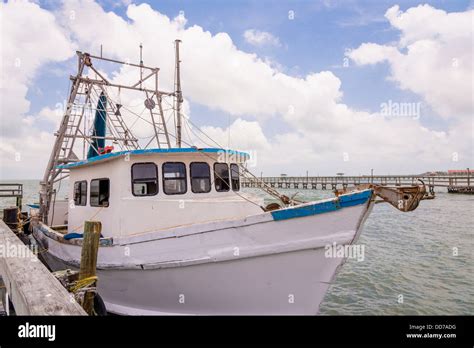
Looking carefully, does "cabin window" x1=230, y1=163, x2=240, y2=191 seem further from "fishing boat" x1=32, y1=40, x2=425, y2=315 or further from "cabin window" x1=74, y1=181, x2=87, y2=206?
"cabin window" x1=74, y1=181, x2=87, y2=206

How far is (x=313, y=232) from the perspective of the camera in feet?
17.5

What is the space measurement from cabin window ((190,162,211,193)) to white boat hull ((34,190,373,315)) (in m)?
1.58

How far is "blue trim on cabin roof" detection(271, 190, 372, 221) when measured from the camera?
199 inches

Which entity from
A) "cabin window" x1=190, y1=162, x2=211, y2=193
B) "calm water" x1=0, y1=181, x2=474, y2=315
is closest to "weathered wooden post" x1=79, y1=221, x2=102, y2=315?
"cabin window" x1=190, y1=162, x2=211, y2=193

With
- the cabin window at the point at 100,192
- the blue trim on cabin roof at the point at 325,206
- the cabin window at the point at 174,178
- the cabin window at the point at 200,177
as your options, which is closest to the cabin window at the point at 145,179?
the cabin window at the point at 174,178

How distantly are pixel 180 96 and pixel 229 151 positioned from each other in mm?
2584

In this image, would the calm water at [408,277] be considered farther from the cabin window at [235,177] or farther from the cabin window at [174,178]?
the cabin window at [174,178]

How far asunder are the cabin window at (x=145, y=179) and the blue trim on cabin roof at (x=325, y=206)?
304cm

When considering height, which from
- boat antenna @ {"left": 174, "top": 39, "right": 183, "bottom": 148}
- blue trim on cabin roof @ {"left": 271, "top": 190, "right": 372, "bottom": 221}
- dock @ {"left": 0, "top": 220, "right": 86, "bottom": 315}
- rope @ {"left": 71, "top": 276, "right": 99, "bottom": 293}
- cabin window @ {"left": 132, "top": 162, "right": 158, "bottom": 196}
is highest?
boat antenna @ {"left": 174, "top": 39, "right": 183, "bottom": 148}

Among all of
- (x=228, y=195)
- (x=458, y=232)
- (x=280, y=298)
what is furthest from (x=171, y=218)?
(x=458, y=232)

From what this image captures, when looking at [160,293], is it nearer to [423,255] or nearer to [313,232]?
[313,232]

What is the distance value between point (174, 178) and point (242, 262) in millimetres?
2619

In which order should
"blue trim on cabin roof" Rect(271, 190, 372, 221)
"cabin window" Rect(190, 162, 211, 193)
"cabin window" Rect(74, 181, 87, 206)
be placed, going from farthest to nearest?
"cabin window" Rect(74, 181, 87, 206), "cabin window" Rect(190, 162, 211, 193), "blue trim on cabin roof" Rect(271, 190, 372, 221)

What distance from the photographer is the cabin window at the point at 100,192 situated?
7559mm
